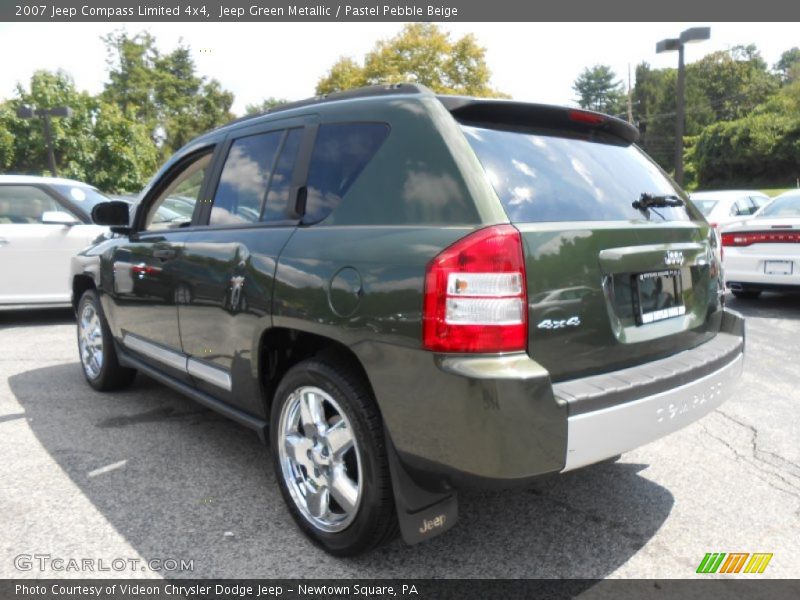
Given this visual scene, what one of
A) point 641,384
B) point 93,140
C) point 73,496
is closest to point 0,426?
point 73,496

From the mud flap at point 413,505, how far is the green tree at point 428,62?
3440 cm

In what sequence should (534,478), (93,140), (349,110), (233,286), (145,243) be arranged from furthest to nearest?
(93,140) → (145,243) → (233,286) → (349,110) → (534,478)

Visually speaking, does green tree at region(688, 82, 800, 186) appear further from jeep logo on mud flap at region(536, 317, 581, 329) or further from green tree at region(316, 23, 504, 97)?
jeep logo on mud flap at region(536, 317, 581, 329)

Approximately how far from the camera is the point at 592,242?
2.35m

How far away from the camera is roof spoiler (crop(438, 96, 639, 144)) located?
8.24ft

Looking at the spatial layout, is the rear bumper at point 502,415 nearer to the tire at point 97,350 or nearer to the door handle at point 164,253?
the door handle at point 164,253

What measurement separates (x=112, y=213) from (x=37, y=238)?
4.14 metres

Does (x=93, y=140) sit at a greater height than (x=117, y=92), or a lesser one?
lesser

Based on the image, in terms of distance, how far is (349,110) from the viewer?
276 centimetres

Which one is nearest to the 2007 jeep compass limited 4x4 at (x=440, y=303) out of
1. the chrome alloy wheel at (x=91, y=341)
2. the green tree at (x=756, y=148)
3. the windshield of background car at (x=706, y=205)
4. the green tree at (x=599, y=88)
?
the chrome alloy wheel at (x=91, y=341)

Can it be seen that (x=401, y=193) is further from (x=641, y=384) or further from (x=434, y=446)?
(x=641, y=384)

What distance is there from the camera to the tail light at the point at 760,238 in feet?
24.5

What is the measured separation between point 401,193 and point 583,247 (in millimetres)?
691

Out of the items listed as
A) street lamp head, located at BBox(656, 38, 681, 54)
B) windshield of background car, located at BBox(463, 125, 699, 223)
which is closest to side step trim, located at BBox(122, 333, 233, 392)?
windshield of background car, located at BBox(463, 125, 699, 223)
